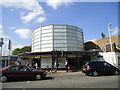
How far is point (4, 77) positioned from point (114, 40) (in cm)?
4115

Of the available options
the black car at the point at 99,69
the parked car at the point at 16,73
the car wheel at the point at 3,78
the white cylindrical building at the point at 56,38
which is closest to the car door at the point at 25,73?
the parked car at the point at 16,73

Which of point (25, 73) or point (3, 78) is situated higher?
point (25, 73)

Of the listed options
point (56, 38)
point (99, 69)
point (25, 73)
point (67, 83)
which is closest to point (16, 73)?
point (25, 73)

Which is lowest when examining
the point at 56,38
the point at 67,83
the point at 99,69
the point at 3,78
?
the point at 67,83

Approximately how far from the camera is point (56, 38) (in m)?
32.7

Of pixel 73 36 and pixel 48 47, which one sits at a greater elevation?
pixel 73 36

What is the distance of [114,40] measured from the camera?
42.7 meters

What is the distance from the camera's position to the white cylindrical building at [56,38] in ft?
107

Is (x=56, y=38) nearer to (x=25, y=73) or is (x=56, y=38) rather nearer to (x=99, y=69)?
(x=99, y=69)

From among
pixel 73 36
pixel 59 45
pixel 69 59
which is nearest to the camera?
pixel 69 59

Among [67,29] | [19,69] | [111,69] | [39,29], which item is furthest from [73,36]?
[19,69]

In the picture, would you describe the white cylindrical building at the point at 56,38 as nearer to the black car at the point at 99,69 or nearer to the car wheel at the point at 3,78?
the black car at the point at 99,69

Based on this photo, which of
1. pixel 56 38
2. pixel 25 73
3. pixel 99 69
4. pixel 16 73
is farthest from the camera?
pixel 56 38

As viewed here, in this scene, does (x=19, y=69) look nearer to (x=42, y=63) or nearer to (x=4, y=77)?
(x=4, y=77)
